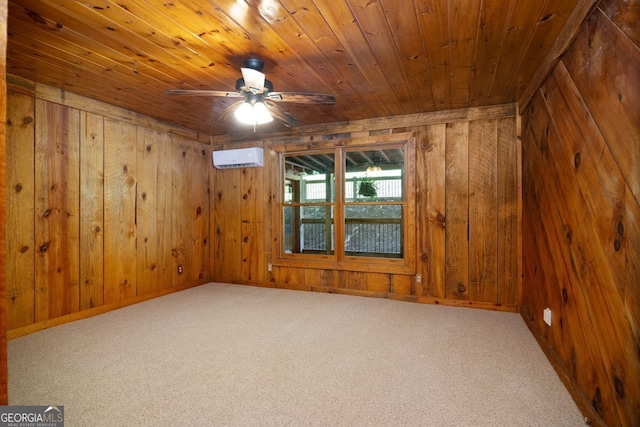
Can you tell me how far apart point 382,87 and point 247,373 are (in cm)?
270

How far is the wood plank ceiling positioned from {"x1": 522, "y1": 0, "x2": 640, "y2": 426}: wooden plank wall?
0.45 m

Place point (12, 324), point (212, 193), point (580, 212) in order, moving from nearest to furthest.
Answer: point (580, 212)
point (12, 324)
point (212, 193)

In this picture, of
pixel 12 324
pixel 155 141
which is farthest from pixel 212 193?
pixel 12 324

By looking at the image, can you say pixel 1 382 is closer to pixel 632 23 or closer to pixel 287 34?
pixel 287 34

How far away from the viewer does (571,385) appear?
185cm

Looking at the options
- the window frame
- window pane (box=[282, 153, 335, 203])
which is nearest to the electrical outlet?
the window frame

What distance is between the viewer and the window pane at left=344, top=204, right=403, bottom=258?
20.6ft

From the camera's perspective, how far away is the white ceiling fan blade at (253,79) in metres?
2.13

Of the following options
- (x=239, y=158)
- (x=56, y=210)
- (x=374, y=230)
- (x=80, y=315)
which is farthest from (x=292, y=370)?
(x=374, y=230)

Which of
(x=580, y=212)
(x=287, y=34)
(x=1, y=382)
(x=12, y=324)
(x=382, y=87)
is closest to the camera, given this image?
(x=1, y=382)

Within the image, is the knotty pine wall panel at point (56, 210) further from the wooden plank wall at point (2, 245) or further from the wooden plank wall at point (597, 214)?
the wooden plank wall at point (597, 214)

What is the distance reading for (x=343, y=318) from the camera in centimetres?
322

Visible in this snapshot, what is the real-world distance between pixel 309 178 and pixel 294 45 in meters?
3.84

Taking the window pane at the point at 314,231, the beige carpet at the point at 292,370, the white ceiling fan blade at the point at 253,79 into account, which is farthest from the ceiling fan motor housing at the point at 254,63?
the window pane at the point at 314,231
